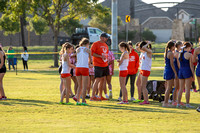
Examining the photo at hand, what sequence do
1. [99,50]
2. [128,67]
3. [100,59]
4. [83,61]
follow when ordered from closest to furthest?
[83,61] < [99,50] < [100,59] < [128,67]

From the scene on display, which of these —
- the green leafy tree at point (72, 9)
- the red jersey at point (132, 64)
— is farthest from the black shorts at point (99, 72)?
the green leafy tree at point (72, 9)

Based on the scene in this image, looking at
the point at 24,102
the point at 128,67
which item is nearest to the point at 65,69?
the point at 24,102

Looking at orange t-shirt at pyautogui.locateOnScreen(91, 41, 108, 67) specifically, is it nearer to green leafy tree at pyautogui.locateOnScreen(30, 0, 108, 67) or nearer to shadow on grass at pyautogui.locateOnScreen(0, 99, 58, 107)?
shadow on grass at pyautogui.locateOnScreen(0, 99, 58, 107)

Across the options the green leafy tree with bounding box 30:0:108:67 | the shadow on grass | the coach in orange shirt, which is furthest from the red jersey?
the green leafy tree with bounding box 30:0:108:67

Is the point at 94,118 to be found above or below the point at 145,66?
below

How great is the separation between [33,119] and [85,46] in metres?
2.97

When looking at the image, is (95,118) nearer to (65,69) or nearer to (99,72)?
(65,69)

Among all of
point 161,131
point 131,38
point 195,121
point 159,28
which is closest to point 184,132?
point 161,131

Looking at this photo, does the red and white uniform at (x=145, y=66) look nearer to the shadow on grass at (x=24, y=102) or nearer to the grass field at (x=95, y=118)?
the grass field at (x=95, y=118)

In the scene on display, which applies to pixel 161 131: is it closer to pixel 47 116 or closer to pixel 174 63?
pixel 47 116

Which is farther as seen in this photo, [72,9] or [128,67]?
[72,9]

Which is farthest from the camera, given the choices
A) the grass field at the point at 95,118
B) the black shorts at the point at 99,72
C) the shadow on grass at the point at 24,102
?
the black shorts at the point at 99,72

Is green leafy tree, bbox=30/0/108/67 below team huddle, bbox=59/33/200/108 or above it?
above

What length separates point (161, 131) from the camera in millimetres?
7773
